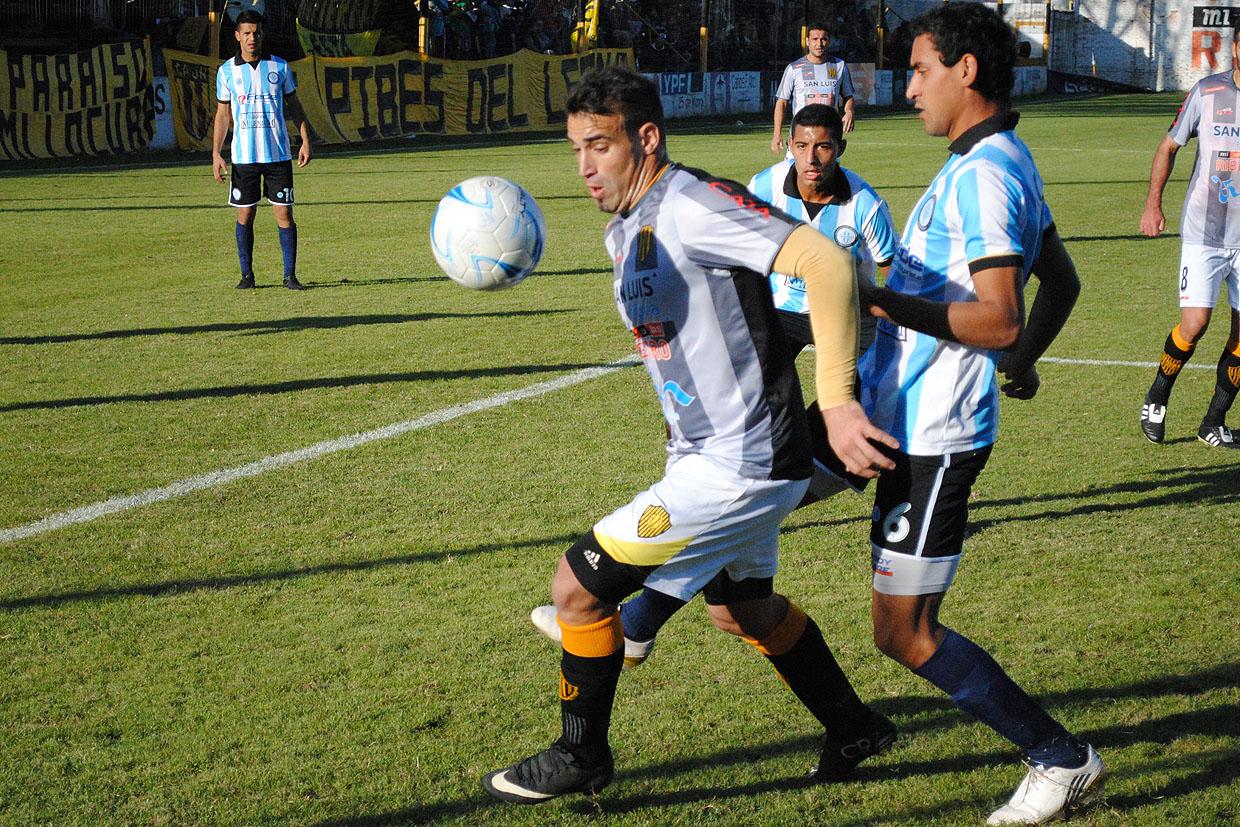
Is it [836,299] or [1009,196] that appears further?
[1009,196]

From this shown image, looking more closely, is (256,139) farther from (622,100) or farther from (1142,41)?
(1142,41)

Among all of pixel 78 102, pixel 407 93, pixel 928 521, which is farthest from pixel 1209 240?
pixel 407 93

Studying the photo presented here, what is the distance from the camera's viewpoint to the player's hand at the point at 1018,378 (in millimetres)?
3264

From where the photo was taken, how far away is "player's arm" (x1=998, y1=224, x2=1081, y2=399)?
3076mm

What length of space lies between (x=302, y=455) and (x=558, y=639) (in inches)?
110

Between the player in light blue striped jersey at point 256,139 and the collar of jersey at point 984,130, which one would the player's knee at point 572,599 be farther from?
the player in light blue striped jersey at point 256,139

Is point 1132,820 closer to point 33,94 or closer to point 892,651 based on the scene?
point 892,651

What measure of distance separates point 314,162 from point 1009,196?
20717mm

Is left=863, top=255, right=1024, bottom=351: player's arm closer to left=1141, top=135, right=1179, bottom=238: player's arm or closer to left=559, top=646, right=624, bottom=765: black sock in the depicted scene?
left=559, top=646, right=624, bottom=765: black sock

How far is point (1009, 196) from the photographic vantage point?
274cm

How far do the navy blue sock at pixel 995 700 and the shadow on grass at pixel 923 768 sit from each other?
261 millimetres

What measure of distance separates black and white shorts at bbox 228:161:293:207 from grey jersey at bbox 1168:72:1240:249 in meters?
7.26

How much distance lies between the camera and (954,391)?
2.90 meters

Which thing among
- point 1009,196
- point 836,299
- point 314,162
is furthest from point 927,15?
point 314,162
